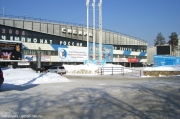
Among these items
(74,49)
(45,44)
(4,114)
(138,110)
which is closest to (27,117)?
(4,114)

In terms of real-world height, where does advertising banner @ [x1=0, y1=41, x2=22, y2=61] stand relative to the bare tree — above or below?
below

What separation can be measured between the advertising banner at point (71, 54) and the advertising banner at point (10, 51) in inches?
1007

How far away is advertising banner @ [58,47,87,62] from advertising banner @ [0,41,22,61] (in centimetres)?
2558

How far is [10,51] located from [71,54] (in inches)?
1183

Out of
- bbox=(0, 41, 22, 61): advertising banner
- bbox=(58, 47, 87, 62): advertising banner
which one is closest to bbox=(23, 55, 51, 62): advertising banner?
bbox=(58, 47, 87, 62): advertising banner

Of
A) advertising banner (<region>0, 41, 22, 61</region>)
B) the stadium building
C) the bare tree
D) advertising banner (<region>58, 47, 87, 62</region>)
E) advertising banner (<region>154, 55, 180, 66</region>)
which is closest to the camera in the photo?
advertising banner (<region>0, 41, 22, 61</region>)

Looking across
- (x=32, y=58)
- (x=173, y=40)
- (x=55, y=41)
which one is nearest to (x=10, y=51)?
(x=32, y=58)

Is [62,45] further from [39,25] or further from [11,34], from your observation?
[11,34]

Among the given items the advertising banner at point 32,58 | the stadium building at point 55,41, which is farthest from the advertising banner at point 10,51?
the advertising banner at point 32,58

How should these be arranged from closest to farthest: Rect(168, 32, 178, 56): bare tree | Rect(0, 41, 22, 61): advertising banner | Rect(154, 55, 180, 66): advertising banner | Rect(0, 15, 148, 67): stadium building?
Rect(0, 41, 22, 61): advertising banner < Rect(154, 55, 180, 66): advertising banner < Rect(0, 15, 148, 67): stadium building < Rect(168, 32, 178, 56): bare tree

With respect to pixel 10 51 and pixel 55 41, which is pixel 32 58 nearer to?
pixel 55 41

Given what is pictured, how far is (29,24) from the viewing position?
62.6 m

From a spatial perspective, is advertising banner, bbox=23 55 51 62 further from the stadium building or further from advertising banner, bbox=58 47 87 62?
advertising banner, bbox=58 47 87 62

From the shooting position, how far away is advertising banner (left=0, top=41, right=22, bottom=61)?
127ft
